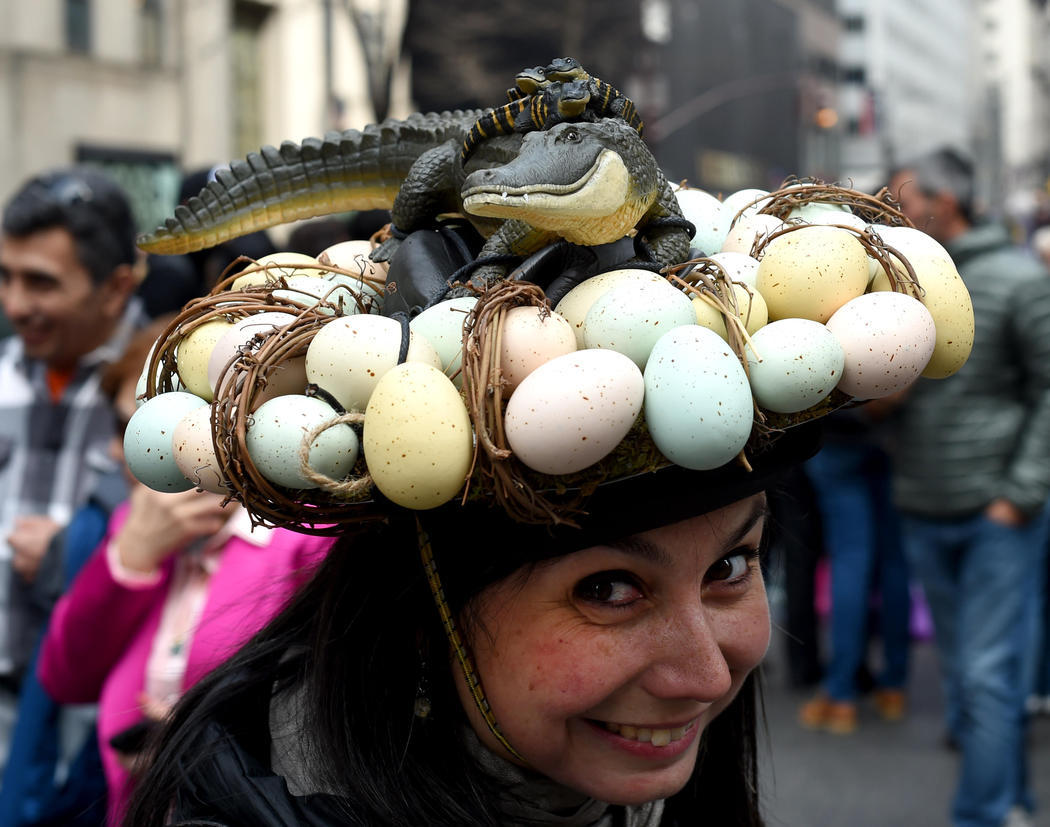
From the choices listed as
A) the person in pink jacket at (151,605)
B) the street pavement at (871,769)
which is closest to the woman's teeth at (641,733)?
the person in pink jacket at (151,605)

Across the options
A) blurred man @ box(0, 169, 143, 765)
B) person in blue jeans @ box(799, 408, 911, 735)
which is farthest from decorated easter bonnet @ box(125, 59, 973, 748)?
person in blue jeans @ box(799, 408, 911, 735)

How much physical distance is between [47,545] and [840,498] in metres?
3.69

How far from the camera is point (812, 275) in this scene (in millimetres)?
1320

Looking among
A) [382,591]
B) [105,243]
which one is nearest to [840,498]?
[105,243]

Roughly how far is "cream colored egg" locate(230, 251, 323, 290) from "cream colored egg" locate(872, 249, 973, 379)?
750 millimetres

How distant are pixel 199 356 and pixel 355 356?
0.26 metres

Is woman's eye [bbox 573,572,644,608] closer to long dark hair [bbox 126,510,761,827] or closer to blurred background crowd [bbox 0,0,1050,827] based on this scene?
long dark hair [bbox 126,510,761,827]

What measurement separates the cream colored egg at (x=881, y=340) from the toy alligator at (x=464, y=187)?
0.24m

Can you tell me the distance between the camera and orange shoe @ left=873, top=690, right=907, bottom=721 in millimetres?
5629

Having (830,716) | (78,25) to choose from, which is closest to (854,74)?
(78,25)

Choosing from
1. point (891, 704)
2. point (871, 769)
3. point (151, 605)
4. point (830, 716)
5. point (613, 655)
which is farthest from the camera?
point (891, 704)

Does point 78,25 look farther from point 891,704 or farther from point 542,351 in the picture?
point 542,351

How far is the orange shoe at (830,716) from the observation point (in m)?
5.47

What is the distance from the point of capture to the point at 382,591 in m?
1.60
